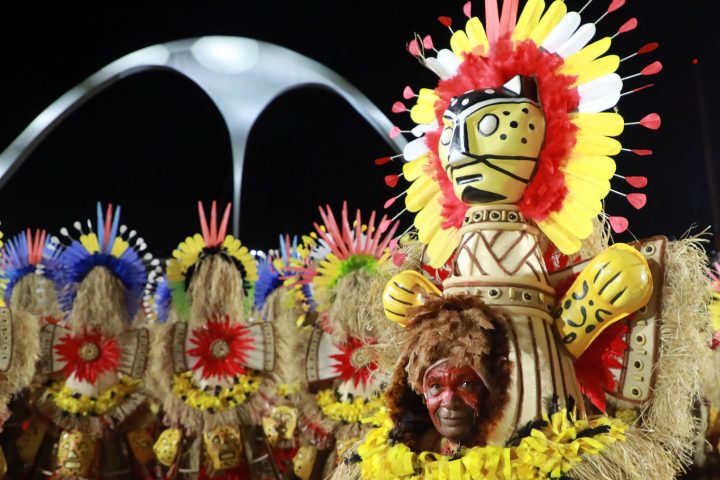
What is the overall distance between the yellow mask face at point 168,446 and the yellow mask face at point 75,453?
0.41 metres

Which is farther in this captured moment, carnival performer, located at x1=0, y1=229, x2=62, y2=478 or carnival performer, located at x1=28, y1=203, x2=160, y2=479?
carnival performer, located at x1=28, y1=203, x2=160, y2=479

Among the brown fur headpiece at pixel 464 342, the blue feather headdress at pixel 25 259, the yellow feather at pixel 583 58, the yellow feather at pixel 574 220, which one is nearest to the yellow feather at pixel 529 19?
the yellow feather at pixel 583 58

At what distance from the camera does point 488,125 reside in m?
1.93

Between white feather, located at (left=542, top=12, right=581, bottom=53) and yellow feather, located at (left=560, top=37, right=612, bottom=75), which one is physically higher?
white feather, located at (left=542, top=12, right=581, bottom=53)

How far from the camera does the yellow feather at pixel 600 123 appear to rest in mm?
1887

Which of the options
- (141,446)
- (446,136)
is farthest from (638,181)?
(141,446)

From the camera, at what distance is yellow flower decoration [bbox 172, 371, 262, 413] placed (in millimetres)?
4668

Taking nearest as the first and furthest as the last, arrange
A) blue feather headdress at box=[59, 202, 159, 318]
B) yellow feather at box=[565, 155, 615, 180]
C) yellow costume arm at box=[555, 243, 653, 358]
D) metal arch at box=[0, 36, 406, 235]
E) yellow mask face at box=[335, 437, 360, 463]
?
yellow costume arm at box=[555, 243, 653, 358] < yellow feather at box=[565, 155, 615, 180] < yellow mask face at box=[335, 437, 360, 463] < blue feather headdress at box=[59, 202, 159, 318] < metal arch at box=[0, 36, 406, 235]

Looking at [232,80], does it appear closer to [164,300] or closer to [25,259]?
[25,259]

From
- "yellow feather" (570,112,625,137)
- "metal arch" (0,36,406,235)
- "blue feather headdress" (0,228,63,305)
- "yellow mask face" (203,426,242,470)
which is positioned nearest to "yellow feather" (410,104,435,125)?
"yellow feather" (570,112,625,137)

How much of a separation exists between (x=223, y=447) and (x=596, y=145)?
3434mm

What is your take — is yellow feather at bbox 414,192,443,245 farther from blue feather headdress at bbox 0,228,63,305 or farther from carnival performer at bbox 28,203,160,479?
blue feather headdress at bbox 0,228,63,305

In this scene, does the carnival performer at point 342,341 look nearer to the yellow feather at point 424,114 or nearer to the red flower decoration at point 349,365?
the red flower decoration at point 349,365

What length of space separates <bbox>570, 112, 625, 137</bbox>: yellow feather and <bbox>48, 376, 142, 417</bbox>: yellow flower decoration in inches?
158
